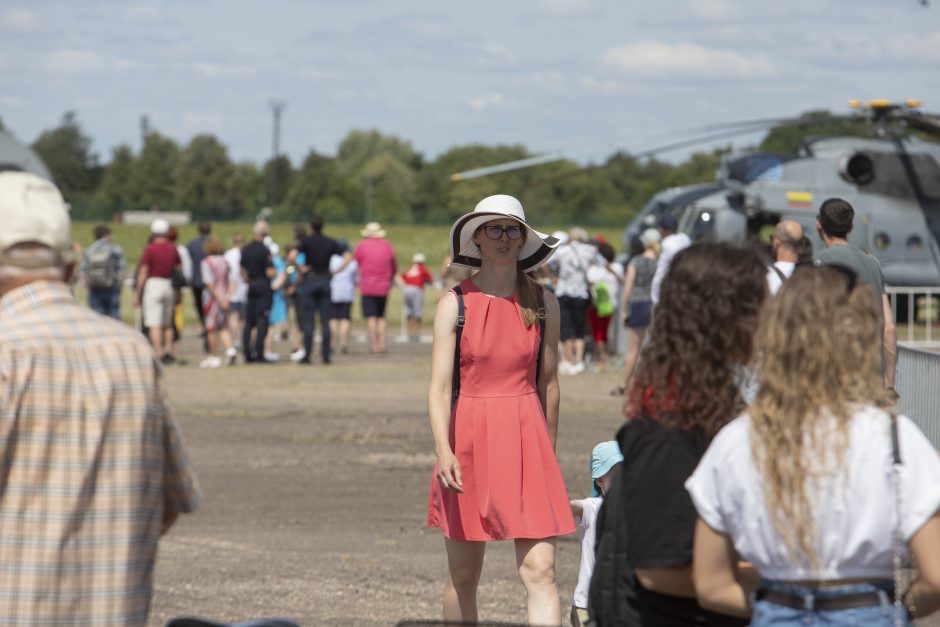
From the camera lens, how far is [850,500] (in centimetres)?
307

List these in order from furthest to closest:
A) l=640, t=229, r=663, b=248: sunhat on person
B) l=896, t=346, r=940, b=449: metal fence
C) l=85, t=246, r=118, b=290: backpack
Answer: l=85, t=246, r=118, b=290: backpack, l=640, t=229, r=663, b=248: sunhat on person, l=896, t=346, r=940, b=449: metal fence

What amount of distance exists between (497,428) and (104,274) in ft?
46.7

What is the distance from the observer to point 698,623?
355cm

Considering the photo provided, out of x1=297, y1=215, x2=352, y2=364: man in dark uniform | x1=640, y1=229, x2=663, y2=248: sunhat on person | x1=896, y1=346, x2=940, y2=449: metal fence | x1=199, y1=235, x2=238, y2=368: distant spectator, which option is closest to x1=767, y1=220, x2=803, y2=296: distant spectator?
x1=896, y1=346, x2=940, y2=449: metal fence

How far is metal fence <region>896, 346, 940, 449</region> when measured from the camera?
9.77m

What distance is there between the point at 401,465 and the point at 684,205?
56.2 ft

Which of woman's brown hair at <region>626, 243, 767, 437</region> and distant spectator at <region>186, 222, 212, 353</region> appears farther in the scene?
distant spectator at <region>186, 222, 212, 353</region>

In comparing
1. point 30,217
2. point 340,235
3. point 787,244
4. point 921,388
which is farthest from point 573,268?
point 340,235

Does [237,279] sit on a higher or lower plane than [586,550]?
lower

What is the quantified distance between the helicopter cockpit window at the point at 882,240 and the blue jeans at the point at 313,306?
46.3 ft

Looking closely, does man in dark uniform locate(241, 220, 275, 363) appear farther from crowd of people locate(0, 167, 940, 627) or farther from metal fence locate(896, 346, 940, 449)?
crowd of people locate(0, 167, 940, 627)

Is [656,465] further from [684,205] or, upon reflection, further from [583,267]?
[684,205]

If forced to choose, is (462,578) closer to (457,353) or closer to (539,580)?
(539,580)

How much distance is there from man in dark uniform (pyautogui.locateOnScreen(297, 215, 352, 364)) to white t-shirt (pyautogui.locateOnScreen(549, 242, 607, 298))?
126 inches
